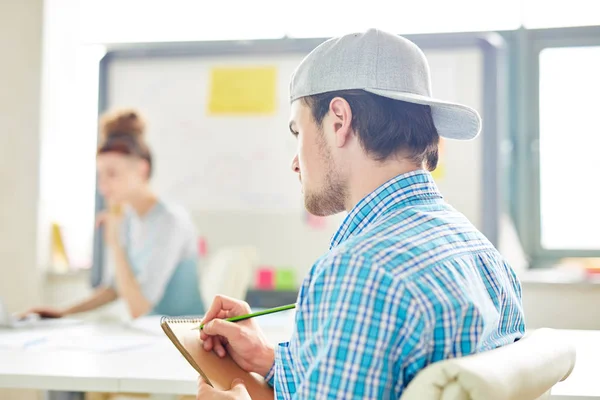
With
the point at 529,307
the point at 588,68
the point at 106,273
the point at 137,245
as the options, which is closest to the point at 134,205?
the point at 137,245

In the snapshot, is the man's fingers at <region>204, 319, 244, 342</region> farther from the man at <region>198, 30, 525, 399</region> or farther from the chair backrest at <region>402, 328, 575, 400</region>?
the chair backrest at <region>402, 328, 575, 400</region>

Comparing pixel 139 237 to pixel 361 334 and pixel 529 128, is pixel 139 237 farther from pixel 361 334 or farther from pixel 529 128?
pixel 361 334

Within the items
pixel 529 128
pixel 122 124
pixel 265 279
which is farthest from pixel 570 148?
pixel 122 124

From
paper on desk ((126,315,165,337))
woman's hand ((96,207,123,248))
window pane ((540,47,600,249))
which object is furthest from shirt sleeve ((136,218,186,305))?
window pane ((540,47,600,249))

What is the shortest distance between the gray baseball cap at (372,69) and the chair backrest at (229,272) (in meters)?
1.59

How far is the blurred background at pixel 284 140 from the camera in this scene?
2582mm

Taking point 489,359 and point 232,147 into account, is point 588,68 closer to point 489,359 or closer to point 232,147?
point 232,147

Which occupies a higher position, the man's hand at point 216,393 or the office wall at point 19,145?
the office wall at point 19,145

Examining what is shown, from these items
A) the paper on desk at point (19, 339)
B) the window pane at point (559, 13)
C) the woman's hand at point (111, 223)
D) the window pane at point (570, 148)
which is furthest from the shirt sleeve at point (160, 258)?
the window pane at point (559, 13)

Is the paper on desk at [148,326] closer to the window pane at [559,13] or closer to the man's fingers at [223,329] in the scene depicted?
the man's fingers at [223,329]

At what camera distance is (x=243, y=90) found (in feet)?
9.16

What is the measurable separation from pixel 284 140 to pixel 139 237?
67 cm

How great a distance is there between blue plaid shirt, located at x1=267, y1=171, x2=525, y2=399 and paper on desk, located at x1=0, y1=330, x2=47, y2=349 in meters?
1.01

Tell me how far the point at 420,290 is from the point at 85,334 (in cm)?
135
